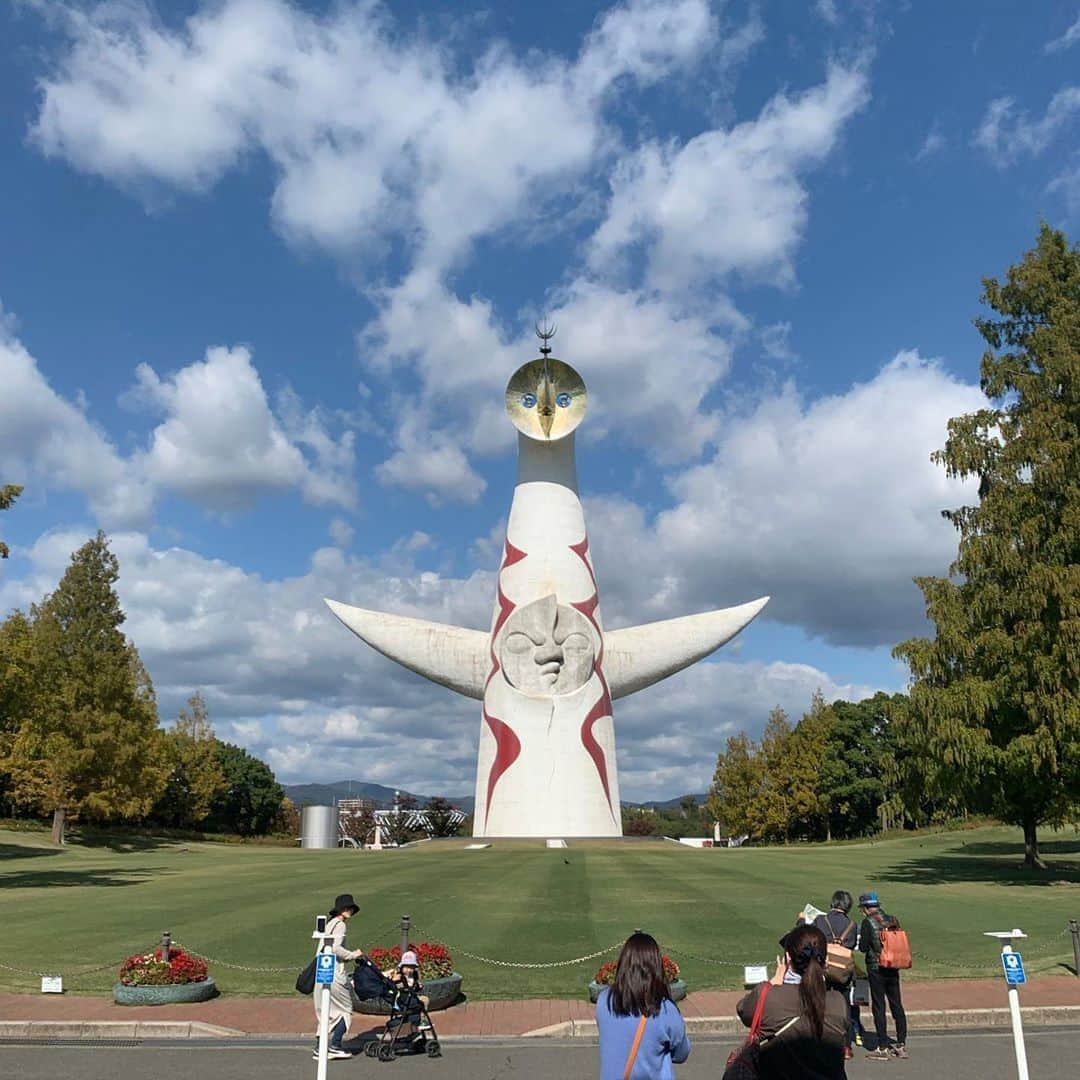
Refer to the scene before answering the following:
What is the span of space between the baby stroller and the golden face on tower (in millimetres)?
33719

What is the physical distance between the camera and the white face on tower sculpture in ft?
127

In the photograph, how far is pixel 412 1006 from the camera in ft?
30.1

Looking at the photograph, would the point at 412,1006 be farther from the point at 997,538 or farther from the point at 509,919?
the point at 997,538

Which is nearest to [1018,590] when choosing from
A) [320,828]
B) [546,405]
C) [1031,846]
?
[1031,846]

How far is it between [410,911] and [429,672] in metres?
26.0

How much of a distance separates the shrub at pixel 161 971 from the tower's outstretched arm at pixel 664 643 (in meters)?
31.4

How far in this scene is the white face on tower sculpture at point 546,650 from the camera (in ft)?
127

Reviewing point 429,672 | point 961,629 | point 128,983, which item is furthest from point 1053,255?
point 429,672

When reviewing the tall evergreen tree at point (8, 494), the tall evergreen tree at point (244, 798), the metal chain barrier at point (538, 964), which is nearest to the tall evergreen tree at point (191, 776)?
the tall evergreen tree at point (244, 798)

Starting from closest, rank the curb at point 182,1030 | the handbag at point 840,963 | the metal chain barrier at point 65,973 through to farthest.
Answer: the handbag at point 840,963
the curb at point 182,1030
the metal chain barrier at point 65,973

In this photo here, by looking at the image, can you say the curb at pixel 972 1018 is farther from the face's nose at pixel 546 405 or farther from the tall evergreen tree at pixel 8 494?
the face's nose at pixel 546 405

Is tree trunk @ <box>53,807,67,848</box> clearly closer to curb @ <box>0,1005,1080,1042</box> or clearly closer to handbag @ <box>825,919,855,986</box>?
curb @ <box>0,1005,1080,1042</box>

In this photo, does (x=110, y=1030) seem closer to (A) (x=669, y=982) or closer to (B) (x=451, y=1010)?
(B) (x=451, y=1010)

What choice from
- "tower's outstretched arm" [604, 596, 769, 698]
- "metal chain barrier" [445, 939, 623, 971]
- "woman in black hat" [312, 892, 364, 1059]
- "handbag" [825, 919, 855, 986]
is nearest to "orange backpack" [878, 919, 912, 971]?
"handbag" [825, 919, 855, 986]
